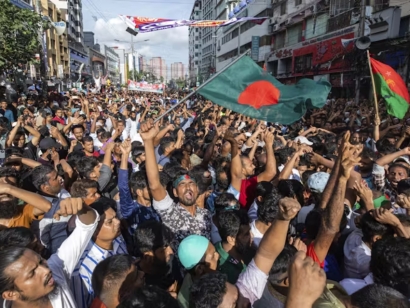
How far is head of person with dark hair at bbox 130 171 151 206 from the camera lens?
3396 mm

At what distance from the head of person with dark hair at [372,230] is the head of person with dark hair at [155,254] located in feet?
4.48

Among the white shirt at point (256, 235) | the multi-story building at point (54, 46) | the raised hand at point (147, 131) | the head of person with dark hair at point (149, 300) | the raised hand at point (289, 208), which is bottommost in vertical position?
the white shirt at point (256, 235)

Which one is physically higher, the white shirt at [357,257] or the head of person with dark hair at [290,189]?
the head of person with dark hair at [290,189]

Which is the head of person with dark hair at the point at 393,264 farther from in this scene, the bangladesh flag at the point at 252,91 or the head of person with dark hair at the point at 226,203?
the bangladesh flag at the point at 252,91

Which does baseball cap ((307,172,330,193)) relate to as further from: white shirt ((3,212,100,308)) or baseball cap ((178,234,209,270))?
white shirt ((3,212,100,308))

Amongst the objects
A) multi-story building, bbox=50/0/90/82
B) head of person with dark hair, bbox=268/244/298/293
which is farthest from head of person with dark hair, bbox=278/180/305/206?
multi-story building, bbox=50/0/90/82

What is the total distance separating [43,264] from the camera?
197 cm

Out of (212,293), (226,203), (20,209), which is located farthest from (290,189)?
(20,209)

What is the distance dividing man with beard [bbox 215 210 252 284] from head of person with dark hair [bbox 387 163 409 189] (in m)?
2.15

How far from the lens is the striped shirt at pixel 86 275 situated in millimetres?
2383

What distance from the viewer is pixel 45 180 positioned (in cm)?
340

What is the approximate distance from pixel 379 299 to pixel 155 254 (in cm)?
148

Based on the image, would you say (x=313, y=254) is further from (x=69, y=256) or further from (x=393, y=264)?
(x=69, y=256)

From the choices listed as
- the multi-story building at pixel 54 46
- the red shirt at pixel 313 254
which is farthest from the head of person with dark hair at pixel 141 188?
the multi-story building at pixel 54 46
